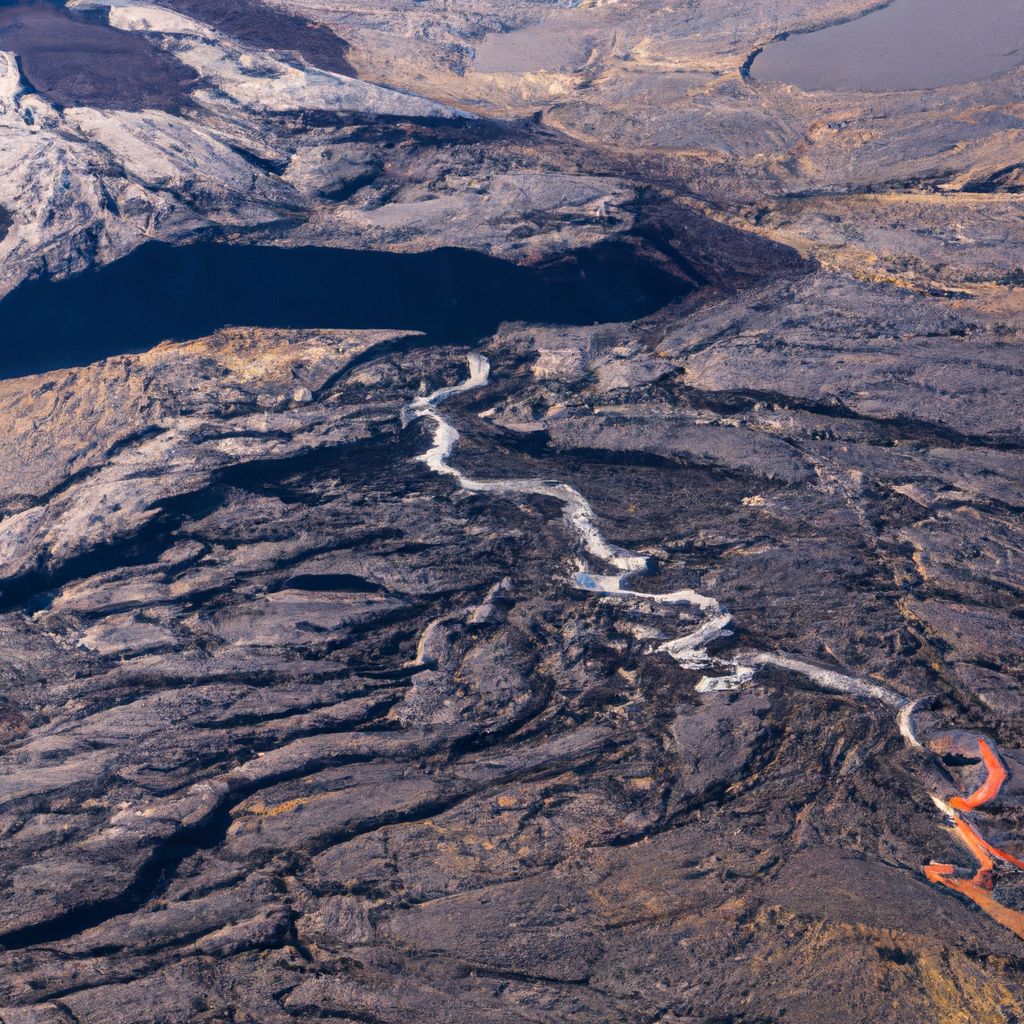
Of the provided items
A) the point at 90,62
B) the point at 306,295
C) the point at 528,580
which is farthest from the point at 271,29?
the point at 528,580

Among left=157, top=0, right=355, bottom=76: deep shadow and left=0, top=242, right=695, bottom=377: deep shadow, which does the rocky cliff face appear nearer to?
left=0, top=242, right=695, bottom=377: deep shadow

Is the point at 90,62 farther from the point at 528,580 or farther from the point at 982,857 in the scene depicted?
the point at 982,857

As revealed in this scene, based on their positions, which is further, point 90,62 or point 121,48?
point 121,48

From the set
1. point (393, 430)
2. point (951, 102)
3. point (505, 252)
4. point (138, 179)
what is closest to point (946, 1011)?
point (393, 430)

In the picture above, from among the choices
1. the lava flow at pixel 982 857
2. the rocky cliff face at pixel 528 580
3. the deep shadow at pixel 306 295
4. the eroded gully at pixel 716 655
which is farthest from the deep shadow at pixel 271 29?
the lava flow at pixel 982 857

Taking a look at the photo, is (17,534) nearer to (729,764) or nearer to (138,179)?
(138,179)

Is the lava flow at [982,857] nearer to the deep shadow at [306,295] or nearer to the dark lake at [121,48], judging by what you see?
the deep shadow at [306,295]
